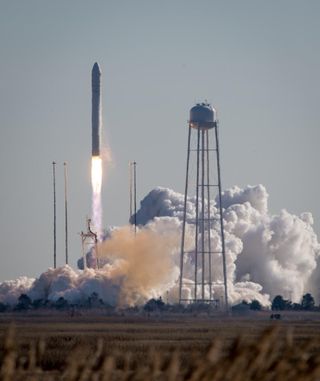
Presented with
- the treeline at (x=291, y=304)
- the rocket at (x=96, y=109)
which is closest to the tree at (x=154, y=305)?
the treeline at (x=291, y=304)

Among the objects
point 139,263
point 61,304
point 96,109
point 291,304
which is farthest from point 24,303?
point 291,304

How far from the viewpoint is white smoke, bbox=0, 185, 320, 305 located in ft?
436

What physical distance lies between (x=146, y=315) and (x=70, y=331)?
39.2 m

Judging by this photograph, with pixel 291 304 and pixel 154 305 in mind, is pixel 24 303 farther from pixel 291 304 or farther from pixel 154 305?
pixel 291 304

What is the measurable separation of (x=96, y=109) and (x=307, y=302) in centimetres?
3626

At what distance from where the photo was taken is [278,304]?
143 metres

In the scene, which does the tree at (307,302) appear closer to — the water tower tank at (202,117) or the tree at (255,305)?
the tree at (255,305)

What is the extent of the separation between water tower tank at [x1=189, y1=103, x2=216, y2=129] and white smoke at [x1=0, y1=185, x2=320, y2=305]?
12200 millimetres

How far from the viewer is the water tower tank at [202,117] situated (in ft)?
420

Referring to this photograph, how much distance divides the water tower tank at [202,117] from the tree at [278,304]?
72.6 feet

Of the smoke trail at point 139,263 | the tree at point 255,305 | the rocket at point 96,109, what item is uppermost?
the rocket at point 96,109

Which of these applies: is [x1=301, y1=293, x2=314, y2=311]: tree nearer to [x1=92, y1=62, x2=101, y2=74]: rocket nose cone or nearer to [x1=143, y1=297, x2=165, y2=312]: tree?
[x1=143, y1=297, x2=165, y2=312]: tree

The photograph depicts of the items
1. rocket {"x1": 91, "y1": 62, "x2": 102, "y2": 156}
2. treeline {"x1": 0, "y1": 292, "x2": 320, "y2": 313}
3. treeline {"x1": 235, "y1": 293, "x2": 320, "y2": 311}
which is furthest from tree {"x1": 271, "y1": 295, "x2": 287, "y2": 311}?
rocket {"x1": 91, "y1": 62, "x2": 102, "y2": 156}

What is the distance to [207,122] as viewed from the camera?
12825 centimetres
